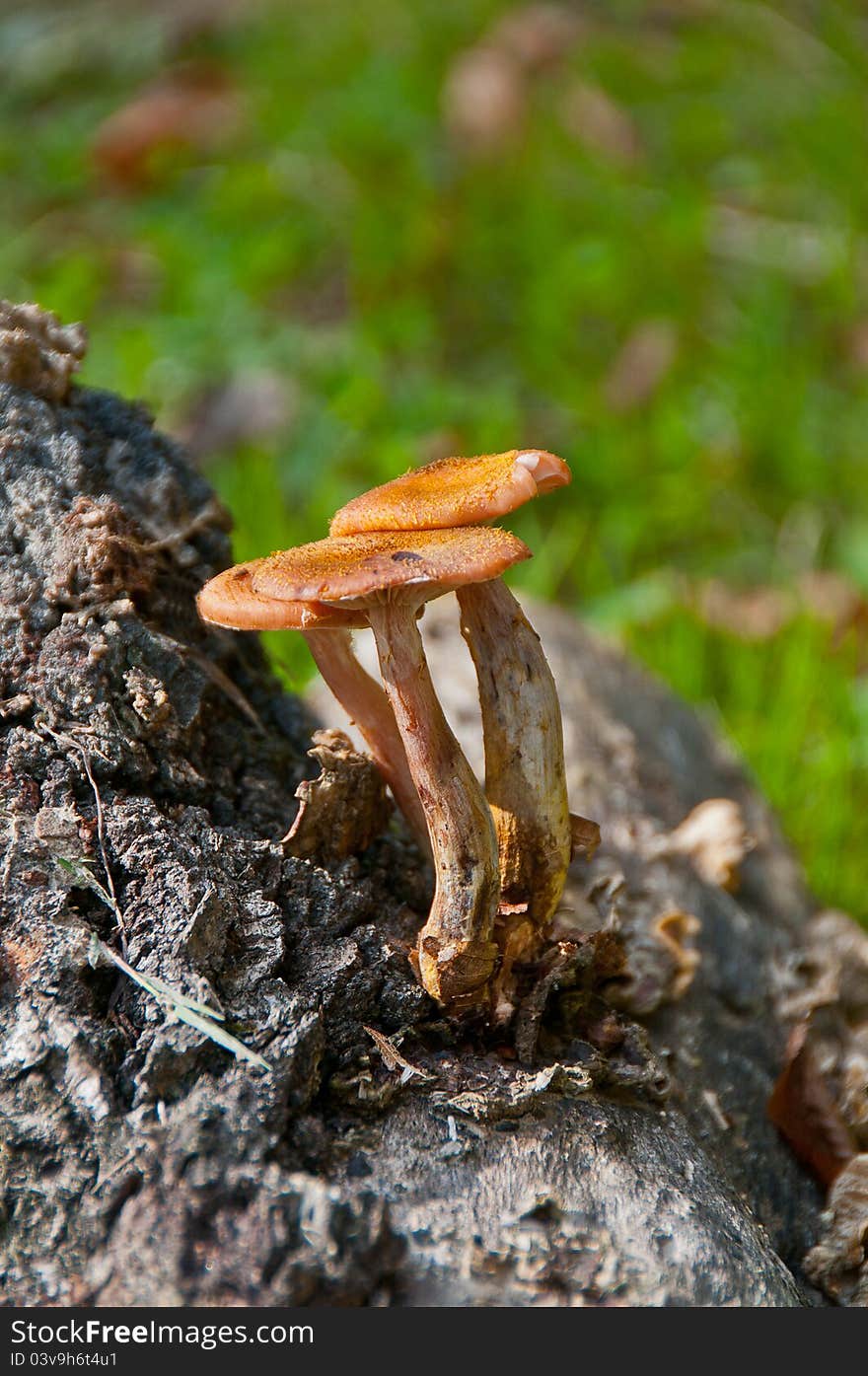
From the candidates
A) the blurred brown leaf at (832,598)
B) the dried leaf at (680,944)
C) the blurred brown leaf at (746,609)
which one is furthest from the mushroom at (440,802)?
the blurred brown leaf at (832,598)

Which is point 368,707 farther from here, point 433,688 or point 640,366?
point 640,366

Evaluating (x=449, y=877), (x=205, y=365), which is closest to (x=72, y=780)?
(x=449, y=877)

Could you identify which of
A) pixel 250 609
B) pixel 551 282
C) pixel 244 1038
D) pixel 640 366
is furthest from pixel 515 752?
pixel 551 282

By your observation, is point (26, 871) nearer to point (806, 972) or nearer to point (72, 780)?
point (72, 780)

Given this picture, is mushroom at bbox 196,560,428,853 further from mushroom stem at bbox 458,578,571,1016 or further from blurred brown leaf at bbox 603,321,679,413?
blurred brown leaf at bbox 603,321,679,413

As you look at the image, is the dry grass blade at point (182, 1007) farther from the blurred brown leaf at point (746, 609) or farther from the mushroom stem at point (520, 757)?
the blurred brown leaf at point (746, 609)

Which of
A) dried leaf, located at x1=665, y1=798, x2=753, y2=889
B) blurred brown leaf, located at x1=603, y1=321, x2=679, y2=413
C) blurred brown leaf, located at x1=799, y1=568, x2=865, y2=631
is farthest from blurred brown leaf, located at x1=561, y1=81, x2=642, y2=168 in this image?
dried leaf, located at x1=665, y1=798, x2=753, y2=889
